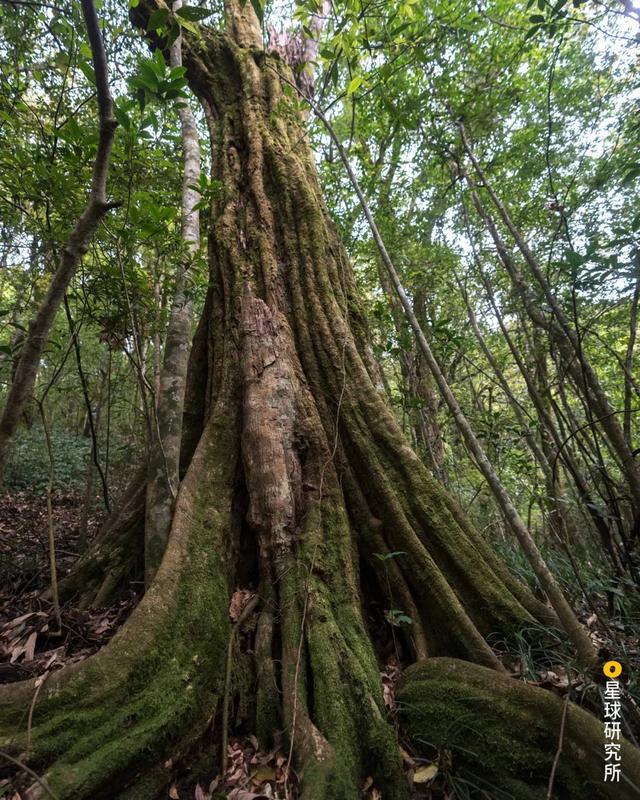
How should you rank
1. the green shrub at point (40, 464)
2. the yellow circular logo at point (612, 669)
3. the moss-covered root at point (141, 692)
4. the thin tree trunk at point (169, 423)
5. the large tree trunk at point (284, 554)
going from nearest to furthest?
1. the moss-covered root at point (141, 692)
2. the large tree trunk at point (284, 554)
3. the yellow circular logo at point (612, 669)
4. the thin tree trunk at point (169, 423)
5. the green shrub at point (40, 464)

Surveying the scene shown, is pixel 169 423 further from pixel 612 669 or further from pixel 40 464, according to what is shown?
pixel 40 464

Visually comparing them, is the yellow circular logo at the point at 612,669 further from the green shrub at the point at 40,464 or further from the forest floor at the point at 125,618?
the green shrub at the point at 40,464

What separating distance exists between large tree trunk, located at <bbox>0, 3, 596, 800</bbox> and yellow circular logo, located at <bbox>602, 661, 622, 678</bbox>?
0.49 m

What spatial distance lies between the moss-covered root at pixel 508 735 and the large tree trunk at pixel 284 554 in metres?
0.25

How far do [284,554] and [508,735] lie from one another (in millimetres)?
1464

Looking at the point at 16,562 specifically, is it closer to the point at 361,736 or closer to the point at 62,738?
the point at 62,738

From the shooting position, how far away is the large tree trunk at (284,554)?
1.78m

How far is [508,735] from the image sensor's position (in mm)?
1855

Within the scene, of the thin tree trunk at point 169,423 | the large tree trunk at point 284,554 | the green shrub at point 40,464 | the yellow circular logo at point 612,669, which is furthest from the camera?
the green shrub at point 40,464

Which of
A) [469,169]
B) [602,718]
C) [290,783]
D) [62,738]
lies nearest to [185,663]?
[62,738]

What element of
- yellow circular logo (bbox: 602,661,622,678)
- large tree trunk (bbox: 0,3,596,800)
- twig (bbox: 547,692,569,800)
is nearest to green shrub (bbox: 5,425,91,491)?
large tree trunk (bbox: 0,3,596,800)

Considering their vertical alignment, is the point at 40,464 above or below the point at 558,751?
above

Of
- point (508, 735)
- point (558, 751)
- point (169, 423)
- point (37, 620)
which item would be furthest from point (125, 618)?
point (558, 751)

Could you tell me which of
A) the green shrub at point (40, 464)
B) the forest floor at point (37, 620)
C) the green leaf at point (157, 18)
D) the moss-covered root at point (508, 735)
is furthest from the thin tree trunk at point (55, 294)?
the green shrub at point (40, 464)
